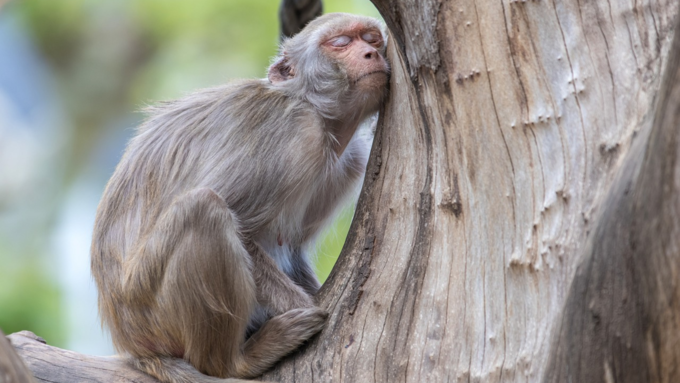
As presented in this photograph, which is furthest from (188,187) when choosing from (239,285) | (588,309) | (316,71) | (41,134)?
(41,134)

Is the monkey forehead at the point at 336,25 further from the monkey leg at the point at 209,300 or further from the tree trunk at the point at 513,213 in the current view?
the monkey leg at the point at 209,300

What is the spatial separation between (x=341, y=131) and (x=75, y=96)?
12106 mm

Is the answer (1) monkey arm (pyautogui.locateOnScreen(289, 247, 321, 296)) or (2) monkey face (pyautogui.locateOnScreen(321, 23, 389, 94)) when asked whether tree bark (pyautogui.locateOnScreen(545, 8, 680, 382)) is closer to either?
(2) monkey face (pyautogui.locateOnScreen(321, 23, 389, 94))

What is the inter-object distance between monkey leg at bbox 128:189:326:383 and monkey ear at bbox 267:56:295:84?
1.28 metres

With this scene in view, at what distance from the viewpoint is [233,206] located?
13.9ft

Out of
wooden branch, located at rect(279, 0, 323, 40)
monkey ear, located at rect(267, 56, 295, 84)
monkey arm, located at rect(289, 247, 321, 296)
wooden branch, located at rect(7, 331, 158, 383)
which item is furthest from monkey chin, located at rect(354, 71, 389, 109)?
wooden branch, located at rect(7, 331, 158, 383)

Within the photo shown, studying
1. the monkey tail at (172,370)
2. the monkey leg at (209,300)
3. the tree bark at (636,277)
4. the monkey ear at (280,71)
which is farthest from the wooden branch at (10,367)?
the monkey ear at (280,71)

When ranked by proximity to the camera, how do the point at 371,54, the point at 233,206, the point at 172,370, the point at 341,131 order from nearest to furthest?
the point at 172,370 → the point at 233,206 → the point at 371,54 → the point at 341,131

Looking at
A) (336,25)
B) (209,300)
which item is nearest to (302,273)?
(209,300)

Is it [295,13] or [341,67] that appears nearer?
[341,67]

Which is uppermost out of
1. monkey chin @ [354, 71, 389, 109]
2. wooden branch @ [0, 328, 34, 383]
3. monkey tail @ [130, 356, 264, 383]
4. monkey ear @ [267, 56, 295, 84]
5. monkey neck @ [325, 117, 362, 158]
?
monkey ear @ [267, 56, 295, 84]

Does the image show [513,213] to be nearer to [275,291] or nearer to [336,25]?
[275,291]

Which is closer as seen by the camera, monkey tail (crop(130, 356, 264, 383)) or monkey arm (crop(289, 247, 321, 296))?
monkey tail (crop(130, 356, 264, 383))

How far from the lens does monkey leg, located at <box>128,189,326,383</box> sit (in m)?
3.87
